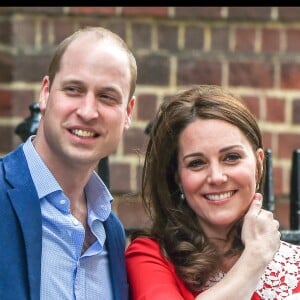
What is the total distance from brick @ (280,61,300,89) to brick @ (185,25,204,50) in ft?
1.39

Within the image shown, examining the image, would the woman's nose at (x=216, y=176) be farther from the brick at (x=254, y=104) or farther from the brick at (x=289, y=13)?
the brick at (x=289, y=13)

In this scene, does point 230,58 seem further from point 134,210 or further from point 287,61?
point 134,210

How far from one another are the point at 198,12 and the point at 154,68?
1.13ft

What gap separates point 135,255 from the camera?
3896 millimetres

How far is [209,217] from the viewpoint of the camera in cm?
383

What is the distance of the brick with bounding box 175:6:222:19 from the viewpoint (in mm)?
5633

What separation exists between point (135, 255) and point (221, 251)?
0.94 ft

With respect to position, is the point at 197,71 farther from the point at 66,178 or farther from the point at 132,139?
the point at 66,178

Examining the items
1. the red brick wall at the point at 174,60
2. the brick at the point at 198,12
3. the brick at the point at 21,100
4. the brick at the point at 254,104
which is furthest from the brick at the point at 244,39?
the brick at the point at 21,100

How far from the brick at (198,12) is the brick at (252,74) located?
9.9 inches

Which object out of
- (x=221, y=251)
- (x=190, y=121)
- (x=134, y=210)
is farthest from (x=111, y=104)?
(x=134, y=210)

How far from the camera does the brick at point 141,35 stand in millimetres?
5613

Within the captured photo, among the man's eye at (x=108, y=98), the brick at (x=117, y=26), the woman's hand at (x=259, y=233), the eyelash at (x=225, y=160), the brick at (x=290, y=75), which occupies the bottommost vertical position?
the woman's hand at (x=259, y=233)

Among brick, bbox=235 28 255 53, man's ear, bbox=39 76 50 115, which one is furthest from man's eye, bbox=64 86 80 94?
brick, bbox=235 28 255 53
